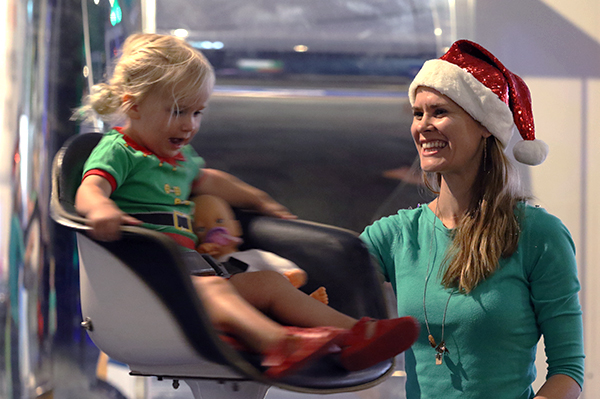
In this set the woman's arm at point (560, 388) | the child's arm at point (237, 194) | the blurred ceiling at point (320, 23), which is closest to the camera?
the woman's arm at point (560, 388)

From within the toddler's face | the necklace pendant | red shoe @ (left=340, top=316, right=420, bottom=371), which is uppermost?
the toddler's face

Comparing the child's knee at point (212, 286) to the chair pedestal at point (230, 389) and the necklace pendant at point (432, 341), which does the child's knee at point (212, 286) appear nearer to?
the chair pedestal at point (230, 389)

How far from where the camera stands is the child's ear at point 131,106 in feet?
3.22

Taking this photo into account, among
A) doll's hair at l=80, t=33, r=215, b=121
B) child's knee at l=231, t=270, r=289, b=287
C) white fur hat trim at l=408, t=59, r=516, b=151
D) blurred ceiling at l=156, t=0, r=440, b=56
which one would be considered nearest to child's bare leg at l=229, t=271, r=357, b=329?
child's knee at l=231, t=270, r=289, b=287

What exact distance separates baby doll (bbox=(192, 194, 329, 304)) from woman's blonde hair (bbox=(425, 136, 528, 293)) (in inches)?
10.3

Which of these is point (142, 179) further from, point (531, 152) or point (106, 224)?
point (531, 152)

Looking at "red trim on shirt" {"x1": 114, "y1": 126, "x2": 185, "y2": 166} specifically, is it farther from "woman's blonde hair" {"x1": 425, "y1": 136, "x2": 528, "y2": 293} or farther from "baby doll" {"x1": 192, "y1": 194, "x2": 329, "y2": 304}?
"woman's blonde hair" {"x1": 425, "y1": 136, "x2": 528, "y2": 293}

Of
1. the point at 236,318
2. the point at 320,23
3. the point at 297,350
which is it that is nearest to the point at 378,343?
the point at 297,350

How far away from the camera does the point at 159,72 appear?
3.13ft

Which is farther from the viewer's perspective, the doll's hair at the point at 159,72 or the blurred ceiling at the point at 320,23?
the blurred ceiling at the point at 320,23

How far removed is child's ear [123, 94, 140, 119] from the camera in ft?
3.22

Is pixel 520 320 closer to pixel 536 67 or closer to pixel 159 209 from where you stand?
pixel 159 209

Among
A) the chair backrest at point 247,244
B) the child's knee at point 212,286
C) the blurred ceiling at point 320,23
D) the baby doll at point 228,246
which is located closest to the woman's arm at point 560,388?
the chair backrest at point 247,244

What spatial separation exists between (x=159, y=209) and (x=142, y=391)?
1.16 meters
